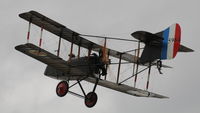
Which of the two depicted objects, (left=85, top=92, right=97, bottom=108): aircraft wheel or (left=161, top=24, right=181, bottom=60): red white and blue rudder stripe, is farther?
(left=85, top=92, right=97, bottom=108): aircraft wheel

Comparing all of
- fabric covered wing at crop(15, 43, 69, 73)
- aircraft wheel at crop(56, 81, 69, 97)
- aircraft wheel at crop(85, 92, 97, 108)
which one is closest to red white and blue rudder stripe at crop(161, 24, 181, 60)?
aircraft wheel at crop(85, 92, 97, 108)

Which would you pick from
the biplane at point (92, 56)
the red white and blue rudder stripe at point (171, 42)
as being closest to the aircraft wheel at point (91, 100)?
the biplane at point (92, 56)

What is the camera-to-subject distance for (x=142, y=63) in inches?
1548

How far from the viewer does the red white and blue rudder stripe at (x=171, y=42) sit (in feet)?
124

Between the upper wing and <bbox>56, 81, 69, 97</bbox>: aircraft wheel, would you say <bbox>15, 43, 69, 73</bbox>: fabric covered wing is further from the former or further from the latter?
the upper wing

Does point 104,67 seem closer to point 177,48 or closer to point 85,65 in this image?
point 85,65

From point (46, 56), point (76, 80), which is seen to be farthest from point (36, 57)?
point (76, 80)

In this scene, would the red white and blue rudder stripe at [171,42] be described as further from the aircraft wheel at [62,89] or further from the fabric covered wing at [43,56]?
the aircraft wheel at [62,89]

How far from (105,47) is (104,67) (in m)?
0.99

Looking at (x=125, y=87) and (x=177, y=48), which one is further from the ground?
(x=177, y=48)

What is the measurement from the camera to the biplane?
38.2 meters

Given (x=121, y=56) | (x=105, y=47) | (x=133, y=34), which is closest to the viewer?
(x=133, y=34)

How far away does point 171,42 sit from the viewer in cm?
3806

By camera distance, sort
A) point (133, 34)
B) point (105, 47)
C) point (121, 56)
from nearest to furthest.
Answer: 1. point (133, 34)
2. point (105, 47)
3. point (121, 56)
